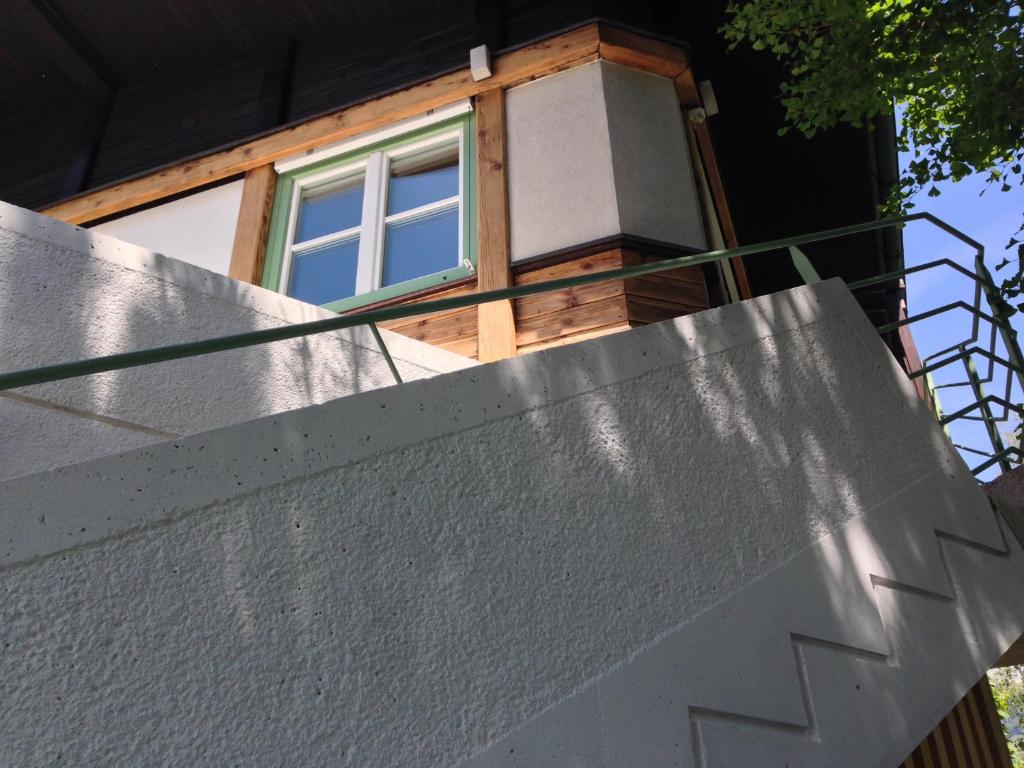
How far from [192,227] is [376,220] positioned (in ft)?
5.15

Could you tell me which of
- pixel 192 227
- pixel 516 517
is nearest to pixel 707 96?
pixel 192 227

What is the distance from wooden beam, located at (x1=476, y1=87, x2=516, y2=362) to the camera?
485cm

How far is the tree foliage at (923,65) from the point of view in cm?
460

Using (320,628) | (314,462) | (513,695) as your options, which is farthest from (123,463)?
(513,695)

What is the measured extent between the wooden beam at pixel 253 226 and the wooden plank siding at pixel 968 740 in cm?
467

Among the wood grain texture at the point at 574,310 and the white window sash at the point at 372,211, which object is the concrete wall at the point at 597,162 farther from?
the white window sash at the point at 372,211

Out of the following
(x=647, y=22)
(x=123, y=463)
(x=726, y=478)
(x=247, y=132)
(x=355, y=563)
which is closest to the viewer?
(x=123, y=463)

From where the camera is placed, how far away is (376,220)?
584cm

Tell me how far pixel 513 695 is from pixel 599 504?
50cm

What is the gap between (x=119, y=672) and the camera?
1.50 m

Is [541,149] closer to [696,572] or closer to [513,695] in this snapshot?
[696,572]

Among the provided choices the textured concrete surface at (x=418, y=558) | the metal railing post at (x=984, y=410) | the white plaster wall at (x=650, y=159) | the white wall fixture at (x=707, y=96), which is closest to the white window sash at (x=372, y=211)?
the white plaster wall at (x=650, y=159)

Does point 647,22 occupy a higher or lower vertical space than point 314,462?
higher

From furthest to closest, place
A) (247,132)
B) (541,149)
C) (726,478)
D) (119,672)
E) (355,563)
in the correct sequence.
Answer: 1. (247,132)
2. (541,149)
3. (726,478)
4. (355,563)
5. (119,672)
